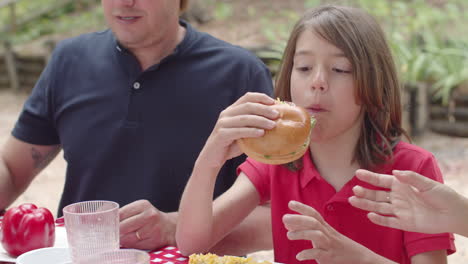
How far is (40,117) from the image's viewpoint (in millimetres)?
2771

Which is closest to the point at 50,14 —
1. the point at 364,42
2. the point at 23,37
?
the point at 23,37

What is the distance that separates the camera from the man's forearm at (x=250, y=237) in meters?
2.33

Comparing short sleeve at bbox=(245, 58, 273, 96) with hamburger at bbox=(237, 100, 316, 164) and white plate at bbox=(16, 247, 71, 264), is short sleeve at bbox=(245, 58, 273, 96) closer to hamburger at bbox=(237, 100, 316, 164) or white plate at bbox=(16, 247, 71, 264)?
hamburger at bbox=(237, 100, 316, 164)

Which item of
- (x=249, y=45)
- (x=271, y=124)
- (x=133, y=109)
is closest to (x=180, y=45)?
(x=133, y=109)

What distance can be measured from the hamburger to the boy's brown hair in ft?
1.15

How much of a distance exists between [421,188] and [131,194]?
4.35 ft

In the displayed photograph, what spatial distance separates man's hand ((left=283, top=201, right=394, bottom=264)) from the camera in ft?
5.56

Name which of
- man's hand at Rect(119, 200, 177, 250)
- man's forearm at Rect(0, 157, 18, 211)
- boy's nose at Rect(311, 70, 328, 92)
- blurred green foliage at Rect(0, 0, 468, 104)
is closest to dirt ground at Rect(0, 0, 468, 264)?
blurred green foliage at Rect(0, 0, 468, 104)

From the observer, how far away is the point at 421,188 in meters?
1.66

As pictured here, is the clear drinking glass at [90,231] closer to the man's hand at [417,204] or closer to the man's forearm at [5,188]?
the man's hand at [417,204]

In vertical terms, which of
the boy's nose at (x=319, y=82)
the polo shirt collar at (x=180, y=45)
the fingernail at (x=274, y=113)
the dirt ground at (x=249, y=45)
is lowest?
the dirt ground at (x=249, y=45)

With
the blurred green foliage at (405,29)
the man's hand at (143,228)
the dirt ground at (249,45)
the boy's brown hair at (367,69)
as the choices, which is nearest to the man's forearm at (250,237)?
the man's hand at (143,228)

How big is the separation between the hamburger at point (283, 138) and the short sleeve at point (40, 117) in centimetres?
128

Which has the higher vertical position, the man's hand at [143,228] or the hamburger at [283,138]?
the hamburger at [283,138]
